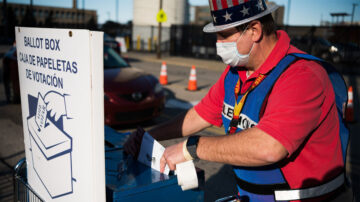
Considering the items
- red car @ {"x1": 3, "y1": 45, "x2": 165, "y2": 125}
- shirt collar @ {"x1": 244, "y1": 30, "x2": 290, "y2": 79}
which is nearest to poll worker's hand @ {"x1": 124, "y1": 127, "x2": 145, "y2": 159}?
shirt collar @ {"x1": 244, "y1": 30, "x2": 290, "y2": 79}

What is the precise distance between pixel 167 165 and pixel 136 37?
3066cm

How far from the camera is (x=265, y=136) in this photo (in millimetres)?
1297

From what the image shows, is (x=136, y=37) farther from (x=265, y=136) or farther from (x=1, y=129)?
(x=265, y=136)

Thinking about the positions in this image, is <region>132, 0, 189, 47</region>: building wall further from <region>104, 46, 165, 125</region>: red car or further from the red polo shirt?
the red polo shirt

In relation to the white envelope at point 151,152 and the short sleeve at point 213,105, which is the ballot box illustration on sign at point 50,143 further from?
the short sleeve at point 213,105

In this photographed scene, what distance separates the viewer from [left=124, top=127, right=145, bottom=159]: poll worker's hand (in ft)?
5.61

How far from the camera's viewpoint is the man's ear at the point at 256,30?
1.55 m

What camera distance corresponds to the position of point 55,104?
4.72 ft

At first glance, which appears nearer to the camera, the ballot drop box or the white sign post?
the white sign post

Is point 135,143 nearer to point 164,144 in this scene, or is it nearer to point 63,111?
point 63,111

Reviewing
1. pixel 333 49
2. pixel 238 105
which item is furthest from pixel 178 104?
pixel 238 105

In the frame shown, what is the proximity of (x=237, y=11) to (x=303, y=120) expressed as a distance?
1.91 ft

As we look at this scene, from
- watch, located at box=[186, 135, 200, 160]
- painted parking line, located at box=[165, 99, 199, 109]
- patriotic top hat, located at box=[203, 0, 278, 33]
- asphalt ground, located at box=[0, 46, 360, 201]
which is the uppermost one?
patriotic top hat, located at box=[203, 0, 278, 33]

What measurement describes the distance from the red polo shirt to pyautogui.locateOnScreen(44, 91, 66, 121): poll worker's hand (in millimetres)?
823
